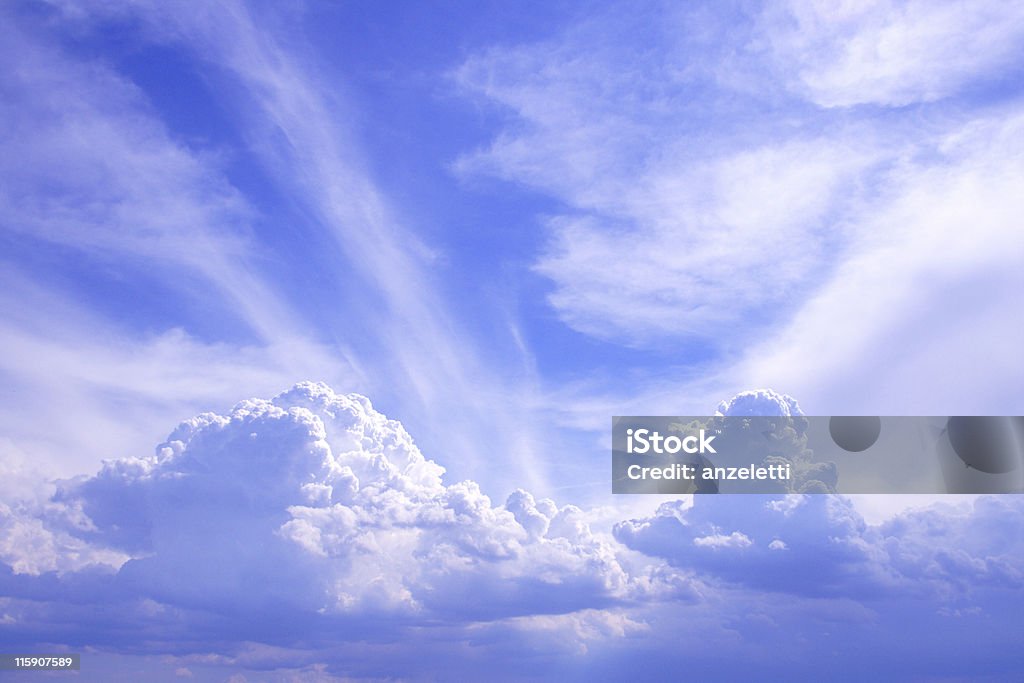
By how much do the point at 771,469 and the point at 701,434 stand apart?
12043 mm

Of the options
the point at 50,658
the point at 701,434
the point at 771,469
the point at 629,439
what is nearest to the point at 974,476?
the point at 771,469

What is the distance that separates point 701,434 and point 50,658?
→ 274ft

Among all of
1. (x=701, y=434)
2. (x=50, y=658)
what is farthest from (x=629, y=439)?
(x=50, y=658)

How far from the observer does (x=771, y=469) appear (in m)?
114

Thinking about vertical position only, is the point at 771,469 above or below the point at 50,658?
above

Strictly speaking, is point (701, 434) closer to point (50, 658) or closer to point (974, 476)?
point (974, 476)

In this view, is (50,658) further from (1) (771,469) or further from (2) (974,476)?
(2) (974,476)

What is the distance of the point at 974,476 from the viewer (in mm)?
112000

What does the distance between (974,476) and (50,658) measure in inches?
4502

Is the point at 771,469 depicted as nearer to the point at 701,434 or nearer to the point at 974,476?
the point at 701,434

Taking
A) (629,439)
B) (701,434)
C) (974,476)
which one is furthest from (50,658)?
(974,476)

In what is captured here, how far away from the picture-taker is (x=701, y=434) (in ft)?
358

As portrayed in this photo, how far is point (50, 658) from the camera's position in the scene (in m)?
114
